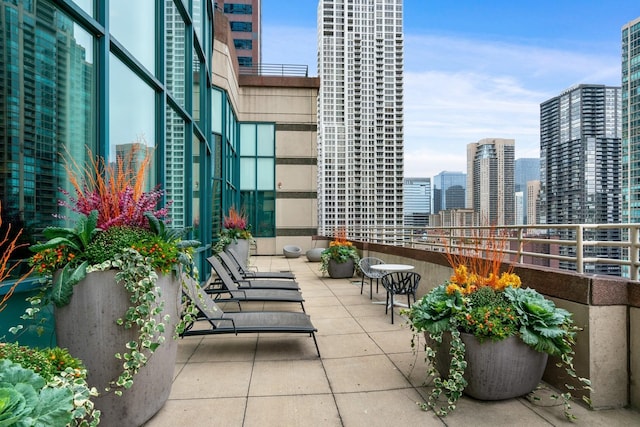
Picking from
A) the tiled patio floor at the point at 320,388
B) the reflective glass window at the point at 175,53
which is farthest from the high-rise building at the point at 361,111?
the tiled patio floor at the point at 320,388

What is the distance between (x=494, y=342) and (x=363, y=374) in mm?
1349

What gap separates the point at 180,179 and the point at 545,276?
18.3 feet

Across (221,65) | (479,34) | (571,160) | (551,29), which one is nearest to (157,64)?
(221,65)

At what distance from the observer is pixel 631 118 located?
3172 cm

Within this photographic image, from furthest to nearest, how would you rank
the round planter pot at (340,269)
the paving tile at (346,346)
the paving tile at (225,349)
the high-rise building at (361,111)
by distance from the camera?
the high-rise building at (361,111)
the round planter pot at (340,269)
the paving tile at (346,346)
the paving tile at (225,349)

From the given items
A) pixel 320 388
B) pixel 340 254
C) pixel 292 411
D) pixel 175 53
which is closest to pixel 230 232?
pixel 340 254

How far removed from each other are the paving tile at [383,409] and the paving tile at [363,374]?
0.12m

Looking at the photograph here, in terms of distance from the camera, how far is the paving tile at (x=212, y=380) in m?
3.37

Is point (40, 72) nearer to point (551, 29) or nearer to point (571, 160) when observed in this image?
point (571, 160)

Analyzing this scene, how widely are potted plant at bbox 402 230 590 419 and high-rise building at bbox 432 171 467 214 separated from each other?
23411 millimetres

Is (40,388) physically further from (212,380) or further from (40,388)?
(212,380)

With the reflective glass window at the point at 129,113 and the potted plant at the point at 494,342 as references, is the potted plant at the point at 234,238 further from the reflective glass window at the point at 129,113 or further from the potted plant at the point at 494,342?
the potted plant at the point at 494,342

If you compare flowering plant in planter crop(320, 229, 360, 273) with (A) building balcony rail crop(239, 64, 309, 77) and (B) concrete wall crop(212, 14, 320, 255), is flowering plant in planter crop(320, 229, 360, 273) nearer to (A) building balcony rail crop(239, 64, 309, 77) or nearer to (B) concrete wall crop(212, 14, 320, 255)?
(B) concrete wall crop(212, 14, 320, 255)

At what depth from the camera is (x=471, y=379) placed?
3150 mm
